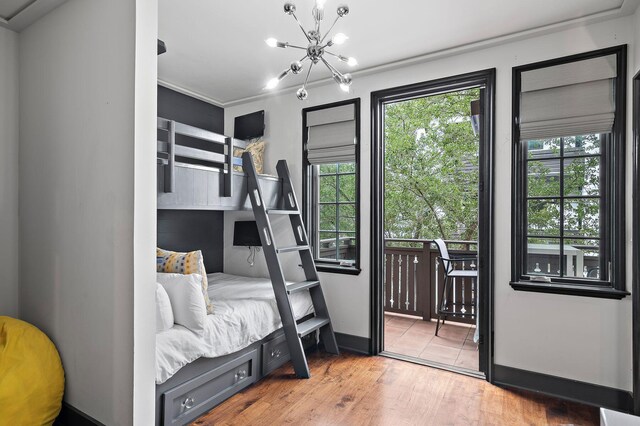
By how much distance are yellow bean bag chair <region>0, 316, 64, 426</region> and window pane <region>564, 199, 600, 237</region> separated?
3387 mm

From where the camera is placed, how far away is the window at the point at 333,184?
3.30 metres

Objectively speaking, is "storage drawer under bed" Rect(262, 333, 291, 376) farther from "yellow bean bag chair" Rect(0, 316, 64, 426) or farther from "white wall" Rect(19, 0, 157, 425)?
"yellow bean bag chair" Rect(0, 316, 64, 426)

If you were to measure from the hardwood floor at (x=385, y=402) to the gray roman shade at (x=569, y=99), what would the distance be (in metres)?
1.88

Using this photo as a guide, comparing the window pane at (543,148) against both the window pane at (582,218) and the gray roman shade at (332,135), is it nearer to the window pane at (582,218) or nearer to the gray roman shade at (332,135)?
the window pane at (582,218)

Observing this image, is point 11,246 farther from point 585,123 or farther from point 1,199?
point 585,123

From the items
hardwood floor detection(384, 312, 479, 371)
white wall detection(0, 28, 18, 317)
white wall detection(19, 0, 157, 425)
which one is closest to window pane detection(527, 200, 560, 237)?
hardwood floor detection(384, 312, 479, 371)

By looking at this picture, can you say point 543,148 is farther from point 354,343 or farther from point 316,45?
point 354,343

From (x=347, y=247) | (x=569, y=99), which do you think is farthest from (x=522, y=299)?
(x=347, y=247)

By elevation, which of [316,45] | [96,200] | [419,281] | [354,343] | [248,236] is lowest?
[354,343]

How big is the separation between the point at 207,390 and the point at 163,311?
0.63m

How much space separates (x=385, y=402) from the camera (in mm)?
2371

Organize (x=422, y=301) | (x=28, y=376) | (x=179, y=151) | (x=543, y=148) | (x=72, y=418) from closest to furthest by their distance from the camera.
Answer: (x=28, y=376) → (x=72, y=418) → (x=179, y=151) → (x=543, y=148) → (x=422, y=301)

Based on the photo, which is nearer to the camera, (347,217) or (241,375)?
(241,375)

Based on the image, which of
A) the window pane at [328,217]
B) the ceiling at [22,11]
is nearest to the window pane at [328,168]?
the window pane at [328,217]
